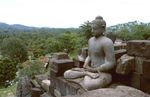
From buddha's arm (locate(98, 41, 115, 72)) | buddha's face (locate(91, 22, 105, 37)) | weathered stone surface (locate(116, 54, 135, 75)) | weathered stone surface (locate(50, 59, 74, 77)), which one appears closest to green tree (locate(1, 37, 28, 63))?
weathered stone surface (locate(50, 59, 74, 77))

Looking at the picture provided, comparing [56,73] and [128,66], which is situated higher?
[128,66]

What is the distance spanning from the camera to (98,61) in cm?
309

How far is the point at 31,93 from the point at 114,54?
3.15 meters

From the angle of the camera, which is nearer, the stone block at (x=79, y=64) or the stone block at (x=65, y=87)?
the stone block at (x=65, y=87)

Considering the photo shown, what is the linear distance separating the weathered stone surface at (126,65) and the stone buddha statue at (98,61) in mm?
103

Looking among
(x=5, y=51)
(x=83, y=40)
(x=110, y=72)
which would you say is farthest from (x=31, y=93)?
(x=5, y=51)

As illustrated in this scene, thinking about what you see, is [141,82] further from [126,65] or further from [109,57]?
[109,57]

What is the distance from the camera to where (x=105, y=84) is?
291cm

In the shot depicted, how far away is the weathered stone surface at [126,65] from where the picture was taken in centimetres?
277

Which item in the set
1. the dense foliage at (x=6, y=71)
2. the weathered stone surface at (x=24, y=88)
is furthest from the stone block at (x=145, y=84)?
the dense foliage at (x=6, y=71)

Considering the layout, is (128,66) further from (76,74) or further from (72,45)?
(72,45)

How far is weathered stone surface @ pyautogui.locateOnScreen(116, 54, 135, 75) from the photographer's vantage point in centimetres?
277

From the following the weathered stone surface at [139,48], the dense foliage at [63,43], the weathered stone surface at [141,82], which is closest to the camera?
the weathered stone surface at [139,48]

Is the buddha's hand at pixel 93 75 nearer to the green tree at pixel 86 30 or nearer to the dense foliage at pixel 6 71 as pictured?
the green tree at pixel 86 30
